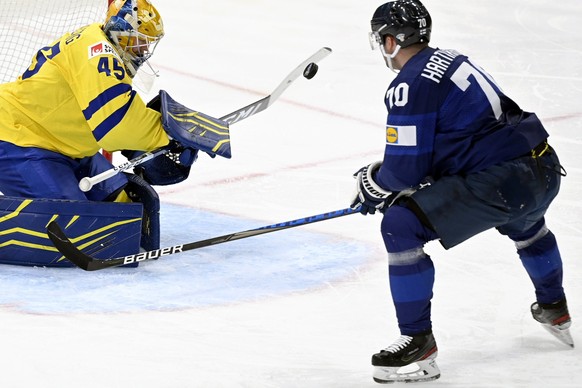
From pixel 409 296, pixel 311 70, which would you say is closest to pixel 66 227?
pixel 311 70

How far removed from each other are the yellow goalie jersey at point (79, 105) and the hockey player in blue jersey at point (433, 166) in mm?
1086

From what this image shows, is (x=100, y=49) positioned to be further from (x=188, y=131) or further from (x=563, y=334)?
(x=563, y=334)

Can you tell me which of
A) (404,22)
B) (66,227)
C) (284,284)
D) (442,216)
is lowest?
(284,284)

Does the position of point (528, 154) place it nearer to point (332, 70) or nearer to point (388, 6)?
point (388, 6)

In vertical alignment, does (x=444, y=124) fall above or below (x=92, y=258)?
above

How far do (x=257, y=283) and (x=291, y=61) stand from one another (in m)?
3.09

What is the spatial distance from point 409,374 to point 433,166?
54 centimetres

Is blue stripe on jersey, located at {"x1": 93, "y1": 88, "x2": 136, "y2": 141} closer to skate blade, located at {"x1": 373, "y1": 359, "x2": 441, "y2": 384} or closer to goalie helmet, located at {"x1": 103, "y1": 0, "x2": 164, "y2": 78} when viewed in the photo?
goalie helmet, located at {"x1": 103, "y1": 0, "x2": 164, "y2": 78}

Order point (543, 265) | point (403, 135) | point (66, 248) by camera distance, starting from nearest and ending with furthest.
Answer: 1. point (403, 135)
2. point (543, 265)
3. point (66, 248)

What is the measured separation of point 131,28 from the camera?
386cm

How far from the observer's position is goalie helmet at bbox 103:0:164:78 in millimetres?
3852

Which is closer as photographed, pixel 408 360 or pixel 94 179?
pixel 408 360

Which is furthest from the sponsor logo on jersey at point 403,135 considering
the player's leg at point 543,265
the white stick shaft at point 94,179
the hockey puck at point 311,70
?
the white stick shaft at point 94,179

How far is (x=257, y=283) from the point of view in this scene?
12.2 feet
